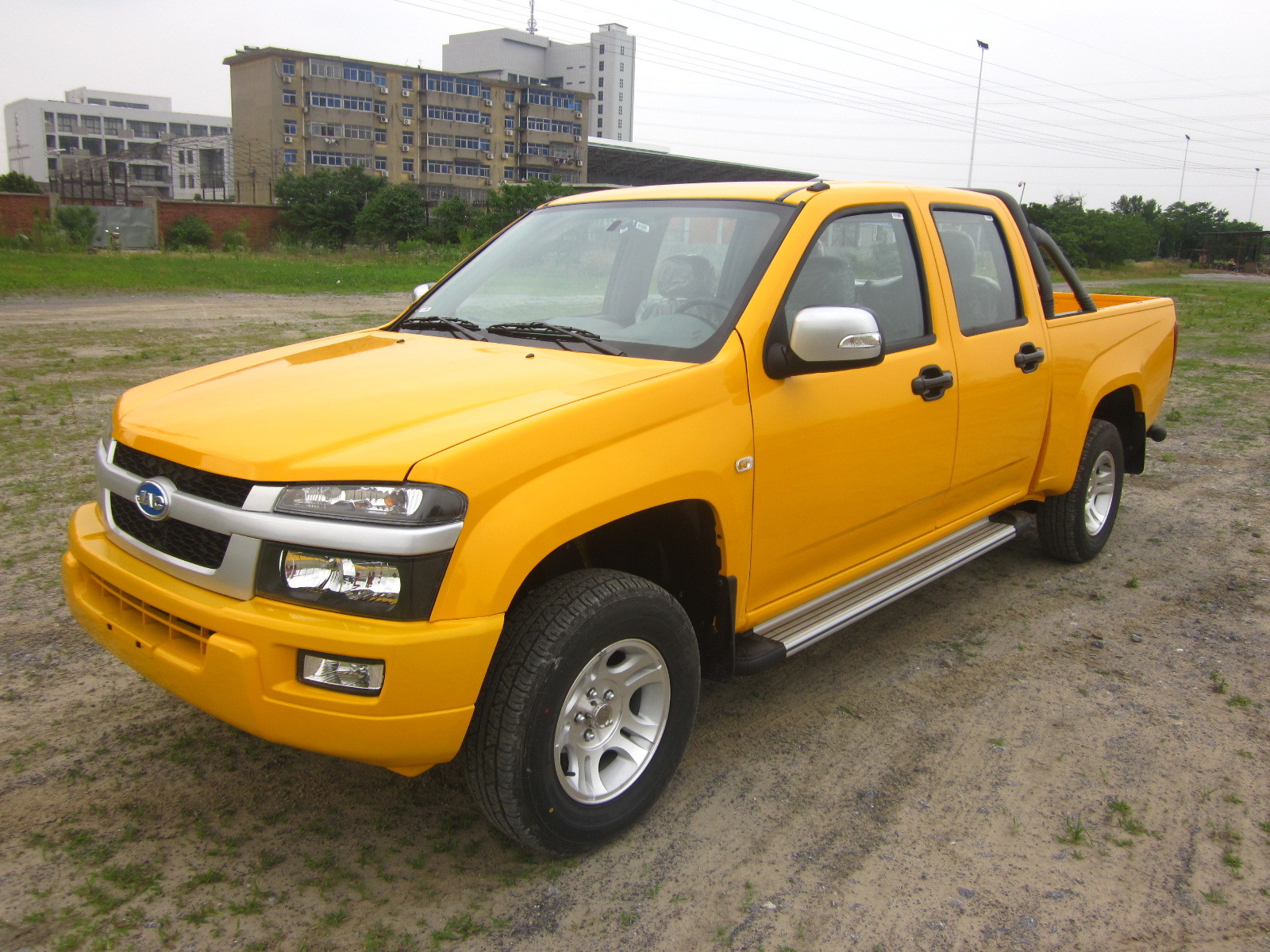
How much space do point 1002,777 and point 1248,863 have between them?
709 millimetres

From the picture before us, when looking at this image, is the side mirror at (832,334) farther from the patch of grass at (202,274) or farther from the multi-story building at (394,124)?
the multi-story building at (394,124)

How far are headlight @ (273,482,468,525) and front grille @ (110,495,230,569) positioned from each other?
0.79 feet

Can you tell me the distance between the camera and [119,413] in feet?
9.91

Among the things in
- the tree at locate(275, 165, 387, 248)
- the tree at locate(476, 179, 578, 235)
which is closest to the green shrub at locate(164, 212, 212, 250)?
the tree at locate(275, 165, 387, 248)

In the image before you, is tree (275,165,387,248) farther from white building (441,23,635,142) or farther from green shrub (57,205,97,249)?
white building (441,23,635,142)

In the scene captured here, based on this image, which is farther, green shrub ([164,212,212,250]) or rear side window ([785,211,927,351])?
green shrub ([164,212,212,250])

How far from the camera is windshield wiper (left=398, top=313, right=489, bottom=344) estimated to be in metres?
3.57

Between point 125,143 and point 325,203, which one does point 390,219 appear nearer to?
point 325,203

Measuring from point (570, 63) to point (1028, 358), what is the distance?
13876cm

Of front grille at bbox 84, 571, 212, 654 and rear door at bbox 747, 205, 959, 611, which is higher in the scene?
rear door at bbox 747, 205, 959, 611

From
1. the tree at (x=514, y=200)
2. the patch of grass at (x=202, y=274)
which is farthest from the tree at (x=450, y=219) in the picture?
the patch of grass at (x=202, y=274)

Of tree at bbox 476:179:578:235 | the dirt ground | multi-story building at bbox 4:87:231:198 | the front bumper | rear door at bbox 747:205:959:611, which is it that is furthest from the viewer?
multi-story building at bbox 4:87:231:198

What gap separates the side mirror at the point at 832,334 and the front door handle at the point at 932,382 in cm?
70

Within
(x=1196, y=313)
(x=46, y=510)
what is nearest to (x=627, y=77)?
(x=1196, y=313)
